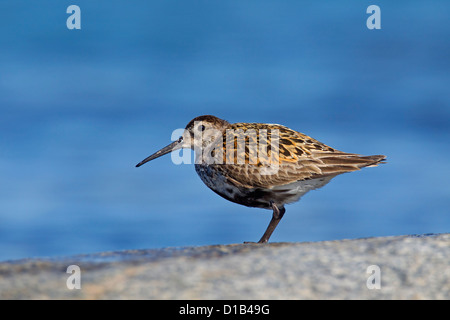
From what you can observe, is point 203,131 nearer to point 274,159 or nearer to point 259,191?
point 274,159

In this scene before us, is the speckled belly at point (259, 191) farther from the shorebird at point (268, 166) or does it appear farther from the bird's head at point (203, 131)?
the bird's head at point (203, 131)

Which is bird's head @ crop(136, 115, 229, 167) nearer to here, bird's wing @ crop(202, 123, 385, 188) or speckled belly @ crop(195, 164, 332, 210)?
bird's wing @ crop(202, 123, 385, 188)

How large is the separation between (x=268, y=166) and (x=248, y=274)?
3.45 meters

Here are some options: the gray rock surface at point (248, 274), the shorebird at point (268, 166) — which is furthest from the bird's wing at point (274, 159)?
the gray rock surface at point (248, 274)

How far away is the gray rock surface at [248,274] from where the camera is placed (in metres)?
4.89

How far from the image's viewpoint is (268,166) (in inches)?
335

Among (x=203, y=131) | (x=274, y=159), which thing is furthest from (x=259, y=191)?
(x=203, y=131)

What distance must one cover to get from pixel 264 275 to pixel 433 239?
1988 millimetres

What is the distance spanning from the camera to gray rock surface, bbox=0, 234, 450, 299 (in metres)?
4.89

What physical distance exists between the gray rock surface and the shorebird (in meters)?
2.45

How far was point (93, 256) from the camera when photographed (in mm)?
5988
